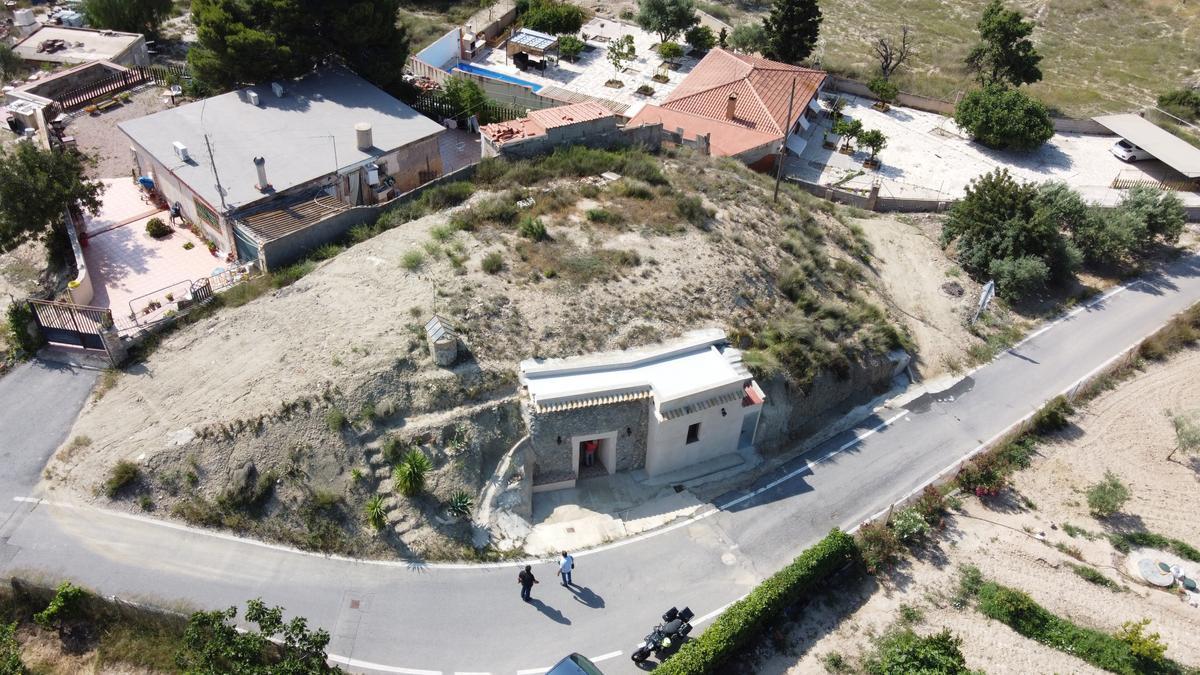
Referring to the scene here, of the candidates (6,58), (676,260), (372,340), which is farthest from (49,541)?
(6,58)

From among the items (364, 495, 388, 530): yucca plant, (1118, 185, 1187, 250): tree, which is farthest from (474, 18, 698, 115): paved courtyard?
(364, 495, 388, 530): yucca plant

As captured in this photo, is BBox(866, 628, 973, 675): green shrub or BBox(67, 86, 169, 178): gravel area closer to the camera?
BBox(866, 628, 973, 675): green shrub

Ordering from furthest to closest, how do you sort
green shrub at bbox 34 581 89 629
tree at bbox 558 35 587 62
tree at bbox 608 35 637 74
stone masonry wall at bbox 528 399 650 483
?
1. tree at bbox 558 35 587 62
2. tree at bbox 608 35 637 74
3. stone masonry wall at bbox 528 399 650 483
4. green shrub at bbox 34 581 89 629

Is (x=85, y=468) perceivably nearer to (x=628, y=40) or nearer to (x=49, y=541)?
(x=49, y=541)

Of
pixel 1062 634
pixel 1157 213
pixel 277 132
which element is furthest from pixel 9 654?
pixel 1157 213

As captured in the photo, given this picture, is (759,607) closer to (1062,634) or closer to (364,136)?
(1062,634)

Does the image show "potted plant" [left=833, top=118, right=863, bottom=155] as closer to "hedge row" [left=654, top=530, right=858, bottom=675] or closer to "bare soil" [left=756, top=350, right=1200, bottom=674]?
"bare soil" [left=756, top=350, right=1200, bottom=674]

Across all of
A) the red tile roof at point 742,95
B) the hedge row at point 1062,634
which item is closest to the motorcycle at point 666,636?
the hedge row at point 1062,634
